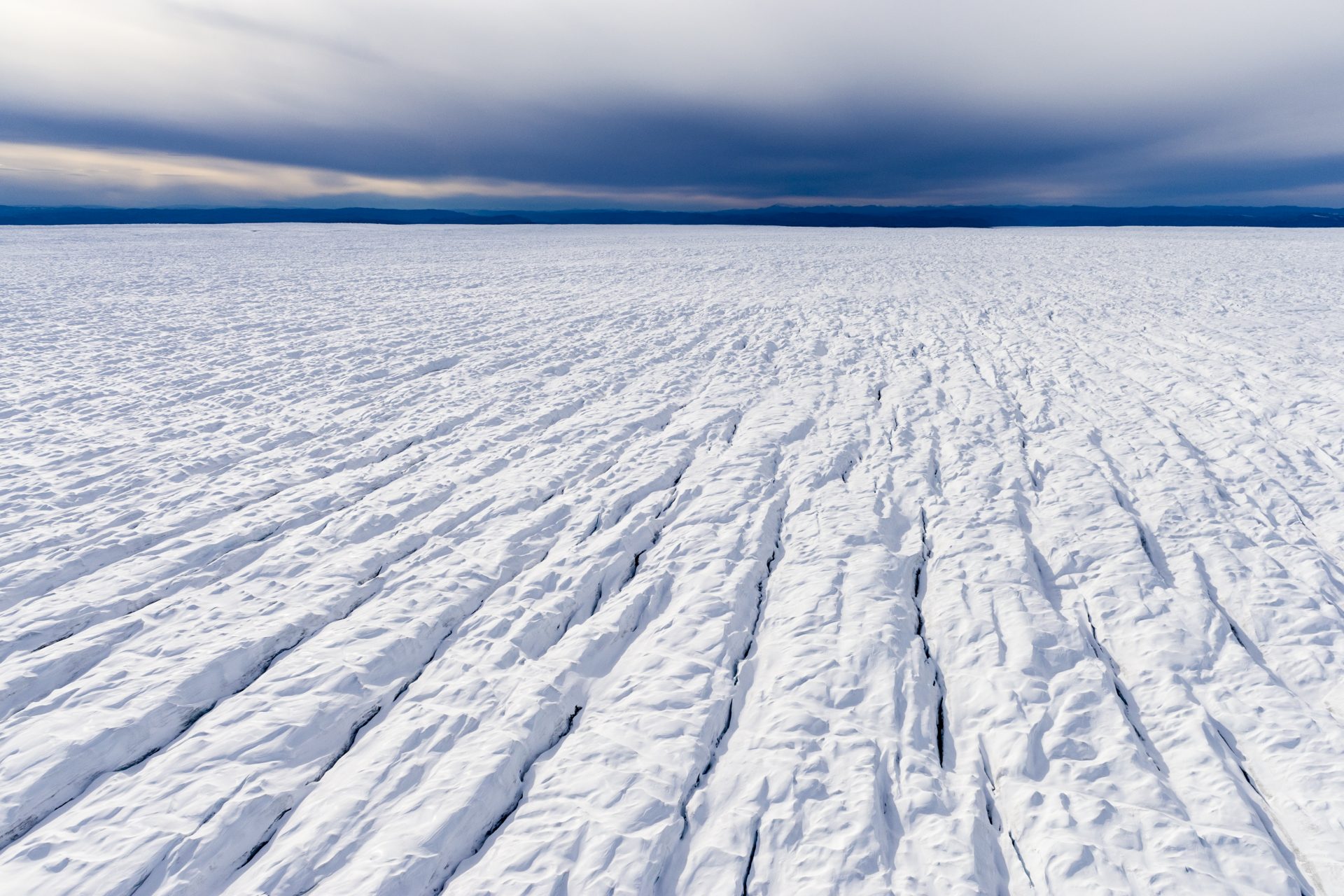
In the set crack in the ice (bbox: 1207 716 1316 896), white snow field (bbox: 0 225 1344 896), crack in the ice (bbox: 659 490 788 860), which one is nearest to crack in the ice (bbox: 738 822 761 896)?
white snow field (bbox: 0 225 1344 896)

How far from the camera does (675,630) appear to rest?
12.9ft

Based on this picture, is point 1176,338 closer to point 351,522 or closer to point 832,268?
point 351,522

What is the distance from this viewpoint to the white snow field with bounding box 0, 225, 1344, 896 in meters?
2.62

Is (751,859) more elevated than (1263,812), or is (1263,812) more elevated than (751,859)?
(1263,812)

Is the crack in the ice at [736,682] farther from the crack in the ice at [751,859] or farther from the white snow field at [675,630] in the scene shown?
the crack in the ice at [751,859]

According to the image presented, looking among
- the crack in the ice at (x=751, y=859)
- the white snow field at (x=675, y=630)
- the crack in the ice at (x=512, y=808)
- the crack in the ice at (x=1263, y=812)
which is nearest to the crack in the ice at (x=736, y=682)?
the white snow field at (x=675, y=630)

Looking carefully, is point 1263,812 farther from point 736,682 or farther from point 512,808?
point 512,808

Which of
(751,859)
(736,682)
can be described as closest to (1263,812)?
(751,859)

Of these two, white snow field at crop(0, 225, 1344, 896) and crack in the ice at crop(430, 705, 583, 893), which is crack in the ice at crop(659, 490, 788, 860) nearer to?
white snow field at crop(0, 225, 1344, 896)

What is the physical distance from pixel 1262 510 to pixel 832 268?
70.9 feet

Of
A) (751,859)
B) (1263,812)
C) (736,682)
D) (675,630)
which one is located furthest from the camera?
(675,630)

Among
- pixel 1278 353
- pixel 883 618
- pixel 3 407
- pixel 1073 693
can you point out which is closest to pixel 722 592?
pixel 883 618

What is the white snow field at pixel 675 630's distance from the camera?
8.61ft

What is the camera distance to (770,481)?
231 inches
